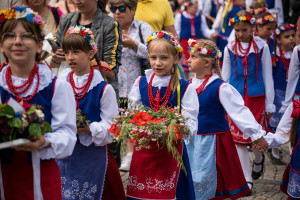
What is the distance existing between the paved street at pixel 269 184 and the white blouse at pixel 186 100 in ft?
6.42

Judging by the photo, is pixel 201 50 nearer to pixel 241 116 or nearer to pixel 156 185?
pixel 241 116

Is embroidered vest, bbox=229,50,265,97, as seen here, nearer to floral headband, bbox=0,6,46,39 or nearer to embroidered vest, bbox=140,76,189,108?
embroidered vest, bbox=140,76,189,108

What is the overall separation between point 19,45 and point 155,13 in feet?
13.3

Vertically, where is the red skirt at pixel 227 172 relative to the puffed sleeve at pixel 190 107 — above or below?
below

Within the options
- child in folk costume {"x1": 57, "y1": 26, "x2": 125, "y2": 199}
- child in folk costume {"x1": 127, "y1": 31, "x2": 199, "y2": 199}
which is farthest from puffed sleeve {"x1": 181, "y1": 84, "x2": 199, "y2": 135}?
child in folk costume {"x1": 57, "y1": 26, "x2": 125, "y2": 199}

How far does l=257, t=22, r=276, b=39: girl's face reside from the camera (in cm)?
870

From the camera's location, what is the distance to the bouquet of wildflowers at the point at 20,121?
3.13 meters

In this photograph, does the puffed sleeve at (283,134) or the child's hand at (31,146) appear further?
the puffed sleeve at (283,134)

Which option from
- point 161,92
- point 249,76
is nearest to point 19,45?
point 161,92

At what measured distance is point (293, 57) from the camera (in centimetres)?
751

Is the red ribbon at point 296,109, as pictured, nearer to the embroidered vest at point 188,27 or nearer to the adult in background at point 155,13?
the adult in background at point 155,13

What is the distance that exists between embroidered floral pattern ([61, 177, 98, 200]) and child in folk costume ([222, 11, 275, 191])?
288 cm

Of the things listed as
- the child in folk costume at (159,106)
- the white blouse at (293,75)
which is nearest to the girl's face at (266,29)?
the white blouse at (293,75)

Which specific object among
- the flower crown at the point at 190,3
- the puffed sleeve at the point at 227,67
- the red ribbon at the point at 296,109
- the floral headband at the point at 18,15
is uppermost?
the flower crown at the point at 190,3
